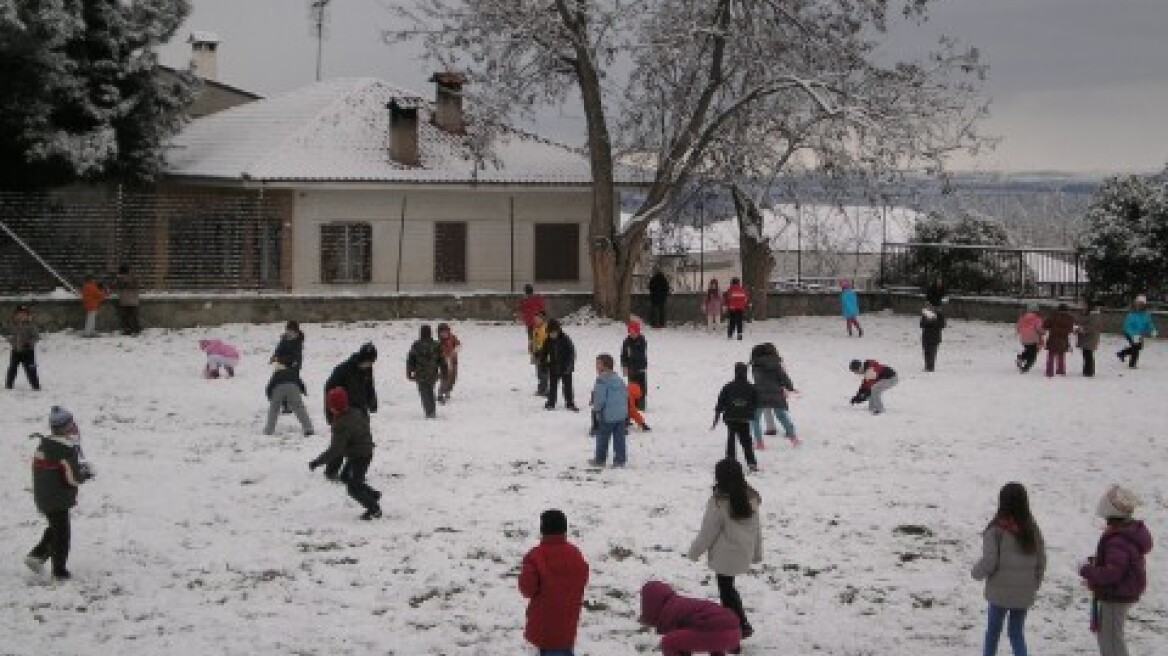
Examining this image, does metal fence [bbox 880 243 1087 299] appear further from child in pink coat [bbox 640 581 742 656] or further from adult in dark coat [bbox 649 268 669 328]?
child in pink coat [bbox 640 581 742 656]

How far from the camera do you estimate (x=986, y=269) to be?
3800 cm

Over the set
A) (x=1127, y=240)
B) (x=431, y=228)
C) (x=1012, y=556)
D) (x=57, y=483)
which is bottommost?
(x=1012, y=556)

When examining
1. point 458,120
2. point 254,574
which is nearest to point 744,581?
point 254,574

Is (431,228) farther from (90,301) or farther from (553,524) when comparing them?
(553,524)

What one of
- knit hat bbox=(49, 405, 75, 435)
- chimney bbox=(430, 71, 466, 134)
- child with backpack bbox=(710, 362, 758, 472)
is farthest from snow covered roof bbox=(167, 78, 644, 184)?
knit hat bbox=(49, 405, 75, 435)

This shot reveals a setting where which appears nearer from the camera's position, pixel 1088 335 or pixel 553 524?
pixel 553 524

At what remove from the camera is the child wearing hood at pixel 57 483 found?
11789 mm

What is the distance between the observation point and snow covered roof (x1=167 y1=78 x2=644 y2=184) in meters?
35.8

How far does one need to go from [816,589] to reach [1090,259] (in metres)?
25.0

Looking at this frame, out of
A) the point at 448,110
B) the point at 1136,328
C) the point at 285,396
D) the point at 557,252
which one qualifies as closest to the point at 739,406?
the point at 285,396

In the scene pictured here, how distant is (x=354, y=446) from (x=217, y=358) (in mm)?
10383

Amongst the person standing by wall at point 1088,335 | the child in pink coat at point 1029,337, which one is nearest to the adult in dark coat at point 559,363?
the child in pink coat at point 1029,337

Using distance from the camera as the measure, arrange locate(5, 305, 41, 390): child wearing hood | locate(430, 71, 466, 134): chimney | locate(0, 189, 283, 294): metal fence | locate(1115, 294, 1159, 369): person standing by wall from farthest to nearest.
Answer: locate(430, 71, 466, 134): chimney → locate(0, 189, 283, 294): metal fence → locate(1115, 294, 1159, 369): person standing by wall → locate(5, 305, 41, 390): child wearing hood

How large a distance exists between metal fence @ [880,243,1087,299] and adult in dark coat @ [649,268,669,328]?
8.50 m
